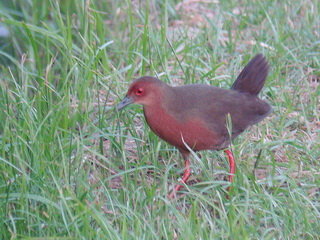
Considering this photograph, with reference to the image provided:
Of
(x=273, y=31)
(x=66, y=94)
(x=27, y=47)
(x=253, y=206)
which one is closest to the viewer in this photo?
(x=253, y=206)

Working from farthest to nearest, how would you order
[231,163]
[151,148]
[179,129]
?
[151,148]
[231,163]
[179,129]

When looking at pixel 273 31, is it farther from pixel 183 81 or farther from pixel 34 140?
pixel 34 140

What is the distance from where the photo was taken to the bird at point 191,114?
178 inches

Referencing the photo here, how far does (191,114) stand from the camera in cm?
457

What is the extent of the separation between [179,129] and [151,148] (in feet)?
1.52

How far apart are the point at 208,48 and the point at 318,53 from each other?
0.96 m

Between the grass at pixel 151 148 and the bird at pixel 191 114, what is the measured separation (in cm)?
13

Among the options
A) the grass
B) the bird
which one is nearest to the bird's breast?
the bird

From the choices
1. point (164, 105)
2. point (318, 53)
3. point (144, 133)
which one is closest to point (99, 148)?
point (144, 133)

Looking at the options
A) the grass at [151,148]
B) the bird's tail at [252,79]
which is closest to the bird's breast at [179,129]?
the grass at [151,148]

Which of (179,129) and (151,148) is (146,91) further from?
(151,148)

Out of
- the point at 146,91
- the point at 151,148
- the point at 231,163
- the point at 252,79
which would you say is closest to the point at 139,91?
the point at 146,91

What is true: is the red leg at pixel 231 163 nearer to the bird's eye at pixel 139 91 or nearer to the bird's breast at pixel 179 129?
the bird's breast at pixel 179 129

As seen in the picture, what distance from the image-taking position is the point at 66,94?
16.0 feet
